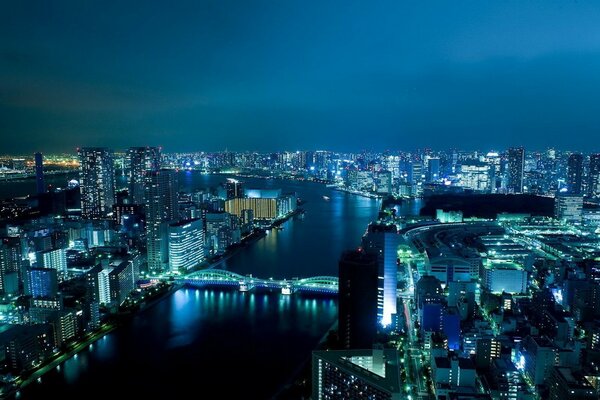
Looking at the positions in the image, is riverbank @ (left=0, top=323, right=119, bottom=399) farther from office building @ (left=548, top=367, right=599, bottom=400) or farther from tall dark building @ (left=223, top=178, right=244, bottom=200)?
tall dark building @ (left=223, top=178, right=244, bottom=200)

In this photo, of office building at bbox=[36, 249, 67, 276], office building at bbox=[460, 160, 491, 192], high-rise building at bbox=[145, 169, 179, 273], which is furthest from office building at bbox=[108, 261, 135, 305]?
office building at bbox=[460, 160, 491, 192]

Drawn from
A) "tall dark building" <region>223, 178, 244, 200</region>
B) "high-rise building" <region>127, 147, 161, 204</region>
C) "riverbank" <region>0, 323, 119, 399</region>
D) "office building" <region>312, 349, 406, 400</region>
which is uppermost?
"high-rise building" <region>127, 147, 161, 204</region>

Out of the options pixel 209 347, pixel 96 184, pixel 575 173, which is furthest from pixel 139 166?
pixel 575 173

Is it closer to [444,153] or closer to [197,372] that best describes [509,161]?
[444,153]

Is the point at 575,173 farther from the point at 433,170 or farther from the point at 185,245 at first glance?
the point at 185,245

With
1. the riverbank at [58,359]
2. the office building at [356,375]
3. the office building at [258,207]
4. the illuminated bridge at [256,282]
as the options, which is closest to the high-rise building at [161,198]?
the illuminated bridge at [256,282]
